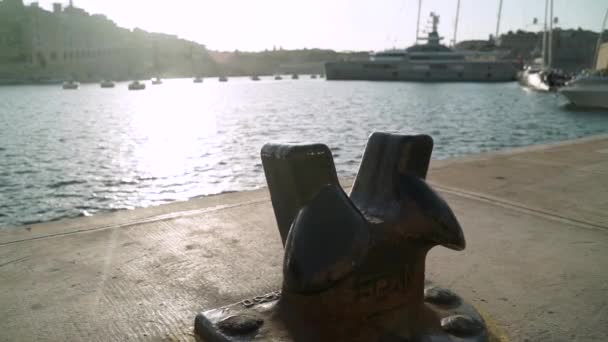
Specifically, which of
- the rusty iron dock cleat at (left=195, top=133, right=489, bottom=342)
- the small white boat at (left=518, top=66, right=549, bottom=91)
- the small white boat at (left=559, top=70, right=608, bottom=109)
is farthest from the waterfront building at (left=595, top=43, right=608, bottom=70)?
the rusty iron dock cleat at (left=195, top=133, right=489, bottom=342)

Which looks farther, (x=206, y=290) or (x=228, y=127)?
(x=228, y=127)

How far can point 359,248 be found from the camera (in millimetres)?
1532

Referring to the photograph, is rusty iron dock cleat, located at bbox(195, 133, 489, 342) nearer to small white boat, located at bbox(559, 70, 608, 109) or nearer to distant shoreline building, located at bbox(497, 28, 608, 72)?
small white boat, located at bbox(559, 70, 608, 109)

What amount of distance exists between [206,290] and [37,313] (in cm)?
78

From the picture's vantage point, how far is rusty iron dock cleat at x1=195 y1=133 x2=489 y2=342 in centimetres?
158

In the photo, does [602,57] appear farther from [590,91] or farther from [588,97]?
[590,91]

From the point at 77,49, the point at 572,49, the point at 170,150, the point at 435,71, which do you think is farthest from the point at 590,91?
the point at 77,49

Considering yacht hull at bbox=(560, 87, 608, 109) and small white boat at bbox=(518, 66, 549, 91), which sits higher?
small white boat at bbox=(518, 66, 549, 91)

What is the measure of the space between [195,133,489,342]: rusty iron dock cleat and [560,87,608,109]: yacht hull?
28.6m

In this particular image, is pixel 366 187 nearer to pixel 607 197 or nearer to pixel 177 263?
pixel 177 263

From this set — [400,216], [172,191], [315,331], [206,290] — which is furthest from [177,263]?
[172,191]

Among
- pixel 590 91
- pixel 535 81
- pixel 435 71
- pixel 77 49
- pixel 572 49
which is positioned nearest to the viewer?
pixel 590 91

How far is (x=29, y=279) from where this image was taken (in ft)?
8.53

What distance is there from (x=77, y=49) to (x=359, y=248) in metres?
127
